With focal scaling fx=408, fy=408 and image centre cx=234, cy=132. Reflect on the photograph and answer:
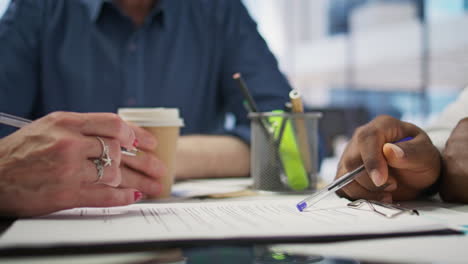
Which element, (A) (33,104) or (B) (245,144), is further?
(A) (33,104)

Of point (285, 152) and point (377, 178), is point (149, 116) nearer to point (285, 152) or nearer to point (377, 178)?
point (285, 152)

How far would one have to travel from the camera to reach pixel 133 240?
0.34 metres

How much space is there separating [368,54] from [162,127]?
3947 mm

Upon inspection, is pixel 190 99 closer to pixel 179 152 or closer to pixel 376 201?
pixel 179 152

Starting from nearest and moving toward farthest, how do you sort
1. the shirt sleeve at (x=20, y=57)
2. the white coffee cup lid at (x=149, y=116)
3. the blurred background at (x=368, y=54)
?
the white coffee cup lid at (x=149, y=116) → the shirt sleeve at (x=20, y=57) → the blurred background at (x=368, y=54)

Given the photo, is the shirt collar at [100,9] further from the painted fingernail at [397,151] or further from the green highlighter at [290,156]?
the painted fingernail at [397,151]

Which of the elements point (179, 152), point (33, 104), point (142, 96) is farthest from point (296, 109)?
point (33, 104)

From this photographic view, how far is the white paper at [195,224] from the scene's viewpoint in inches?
14.0

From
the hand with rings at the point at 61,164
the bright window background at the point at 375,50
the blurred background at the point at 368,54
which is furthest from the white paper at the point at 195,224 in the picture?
the bright window background at the point at 375,50

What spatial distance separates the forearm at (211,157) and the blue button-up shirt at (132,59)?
0.24ft

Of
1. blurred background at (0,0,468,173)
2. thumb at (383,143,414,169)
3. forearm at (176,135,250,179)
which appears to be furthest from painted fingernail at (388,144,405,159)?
blurred background at (0,0,468,173)

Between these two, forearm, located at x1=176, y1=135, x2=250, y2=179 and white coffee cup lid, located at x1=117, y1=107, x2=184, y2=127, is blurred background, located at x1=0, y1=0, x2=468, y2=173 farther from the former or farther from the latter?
white coffee cup lid, located at x1=117, y1=107, x2=184, y2=127

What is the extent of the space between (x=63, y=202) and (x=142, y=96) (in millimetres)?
809

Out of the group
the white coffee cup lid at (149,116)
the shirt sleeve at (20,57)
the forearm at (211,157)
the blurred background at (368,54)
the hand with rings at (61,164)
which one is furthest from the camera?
the blurred background at (368,54)
